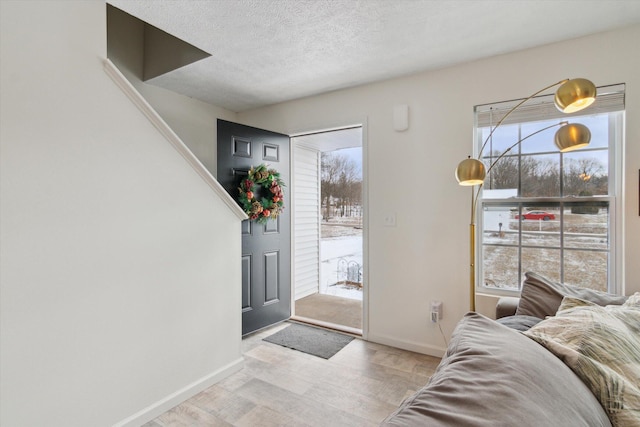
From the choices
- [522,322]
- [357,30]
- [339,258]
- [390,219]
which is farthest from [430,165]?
[339,258]

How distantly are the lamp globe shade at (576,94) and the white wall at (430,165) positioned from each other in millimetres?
964

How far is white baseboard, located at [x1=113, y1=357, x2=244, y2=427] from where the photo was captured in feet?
6.01

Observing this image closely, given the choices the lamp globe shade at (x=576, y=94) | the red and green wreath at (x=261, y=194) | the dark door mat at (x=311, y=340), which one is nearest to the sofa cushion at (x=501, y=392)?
the lamp globe shade at (x=576, y=94)

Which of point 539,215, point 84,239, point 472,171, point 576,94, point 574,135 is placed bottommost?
point 84,239

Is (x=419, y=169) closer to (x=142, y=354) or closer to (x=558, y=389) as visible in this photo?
(x=558, y=389)

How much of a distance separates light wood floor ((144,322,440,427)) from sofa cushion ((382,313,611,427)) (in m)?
1.40

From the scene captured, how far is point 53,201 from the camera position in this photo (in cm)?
154

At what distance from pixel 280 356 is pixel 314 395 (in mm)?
647

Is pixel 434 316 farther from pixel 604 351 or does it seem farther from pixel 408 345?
pixel 604 351

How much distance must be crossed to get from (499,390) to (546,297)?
128cm

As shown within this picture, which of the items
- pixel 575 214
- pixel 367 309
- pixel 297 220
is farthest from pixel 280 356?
pixel 575 214

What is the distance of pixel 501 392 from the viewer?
2.09ft

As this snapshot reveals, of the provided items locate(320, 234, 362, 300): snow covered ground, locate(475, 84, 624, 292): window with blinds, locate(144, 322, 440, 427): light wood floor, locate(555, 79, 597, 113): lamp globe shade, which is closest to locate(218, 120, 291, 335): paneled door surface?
locate(144, 322, 440, 427): light wood floor

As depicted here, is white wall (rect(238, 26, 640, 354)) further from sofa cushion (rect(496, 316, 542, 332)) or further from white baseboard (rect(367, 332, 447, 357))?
sofa cushion (rect(496, 316, 542, 332))
